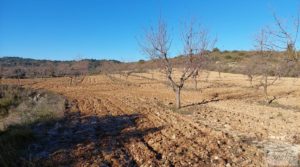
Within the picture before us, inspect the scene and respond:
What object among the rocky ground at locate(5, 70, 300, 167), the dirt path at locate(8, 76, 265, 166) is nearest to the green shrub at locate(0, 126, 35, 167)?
the rocky ground at locate(5, 70, 300, 167)

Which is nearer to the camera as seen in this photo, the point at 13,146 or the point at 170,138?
the point at 13,146

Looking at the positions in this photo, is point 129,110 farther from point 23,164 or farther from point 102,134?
point 23,164

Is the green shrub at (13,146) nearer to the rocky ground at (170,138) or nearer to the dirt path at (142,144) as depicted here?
the rocky ground at (170,138)

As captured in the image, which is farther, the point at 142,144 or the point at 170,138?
the point at 170,138

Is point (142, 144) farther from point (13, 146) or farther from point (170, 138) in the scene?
point (13, 146)

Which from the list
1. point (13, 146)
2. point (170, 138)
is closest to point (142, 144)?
point (170, 138)

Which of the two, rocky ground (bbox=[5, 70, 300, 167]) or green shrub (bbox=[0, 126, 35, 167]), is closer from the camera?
green shrub (bbox=[0, 126, 35, 167])

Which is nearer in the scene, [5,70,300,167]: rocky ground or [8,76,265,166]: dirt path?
[8,76,265,166]: dirt path

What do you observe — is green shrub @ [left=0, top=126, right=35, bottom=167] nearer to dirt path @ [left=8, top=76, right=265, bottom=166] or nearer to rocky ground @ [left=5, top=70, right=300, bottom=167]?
rocky ground @ [left=5, top=70, right=300, bottom=167]

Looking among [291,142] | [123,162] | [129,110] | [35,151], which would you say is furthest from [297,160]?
[129,110]

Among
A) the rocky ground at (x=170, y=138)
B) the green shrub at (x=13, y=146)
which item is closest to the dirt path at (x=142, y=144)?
the rocky ground at (x=170, y=138)

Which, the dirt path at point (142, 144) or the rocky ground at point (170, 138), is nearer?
the dirt path at point (142, 144)

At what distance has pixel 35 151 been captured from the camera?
10023mm

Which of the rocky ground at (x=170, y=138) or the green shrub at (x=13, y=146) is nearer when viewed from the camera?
the green shrub at (x=13, y=146)
